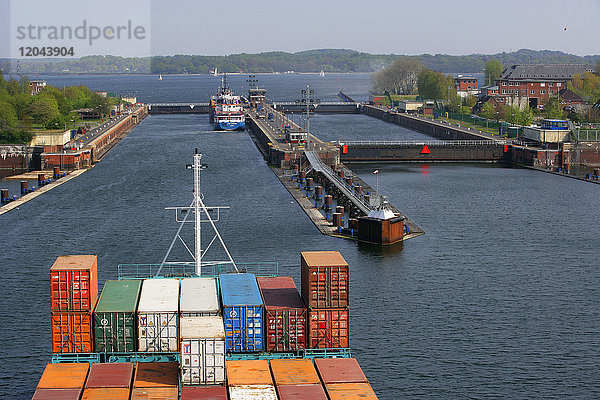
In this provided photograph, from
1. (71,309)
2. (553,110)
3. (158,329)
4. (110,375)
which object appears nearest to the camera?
(110,375)

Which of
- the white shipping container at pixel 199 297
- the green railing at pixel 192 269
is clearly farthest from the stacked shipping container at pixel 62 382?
the green railing at pixel 192 269

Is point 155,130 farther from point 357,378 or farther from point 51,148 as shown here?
point 357,378

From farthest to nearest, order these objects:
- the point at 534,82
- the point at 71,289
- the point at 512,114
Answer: the point at 534,82
the point at 512,114
the point at 71,289

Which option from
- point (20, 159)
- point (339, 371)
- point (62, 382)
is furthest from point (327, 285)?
point (20, 159)

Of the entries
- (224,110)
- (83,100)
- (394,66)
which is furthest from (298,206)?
(394,66)

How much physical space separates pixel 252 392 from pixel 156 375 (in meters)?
2.92

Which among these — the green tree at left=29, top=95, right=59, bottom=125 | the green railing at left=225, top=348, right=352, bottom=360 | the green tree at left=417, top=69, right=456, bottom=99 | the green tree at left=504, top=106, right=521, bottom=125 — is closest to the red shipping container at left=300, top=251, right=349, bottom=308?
the green railing at left=225, top=348, right=352, bottom=360

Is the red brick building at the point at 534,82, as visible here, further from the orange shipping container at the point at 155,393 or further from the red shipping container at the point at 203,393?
the orange shipping container at the point at 155,393

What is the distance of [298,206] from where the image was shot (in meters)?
60.4

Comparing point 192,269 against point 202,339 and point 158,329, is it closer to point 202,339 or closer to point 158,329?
point 158,329

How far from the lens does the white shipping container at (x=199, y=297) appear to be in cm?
2562

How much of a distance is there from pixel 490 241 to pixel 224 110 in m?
82.1

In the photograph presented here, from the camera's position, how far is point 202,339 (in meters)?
23.0

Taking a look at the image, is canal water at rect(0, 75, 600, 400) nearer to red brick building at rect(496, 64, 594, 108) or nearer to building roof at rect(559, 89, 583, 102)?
building roof at rect(559, 89, 583, 102)
